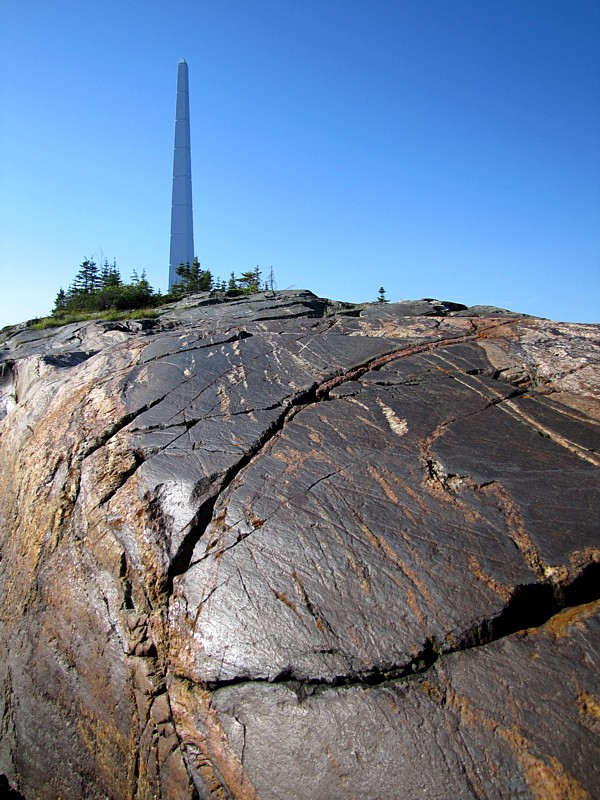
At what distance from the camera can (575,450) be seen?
420 centimetres

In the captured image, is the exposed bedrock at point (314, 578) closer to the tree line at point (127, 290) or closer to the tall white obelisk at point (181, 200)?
the tree line at point (127, 290)

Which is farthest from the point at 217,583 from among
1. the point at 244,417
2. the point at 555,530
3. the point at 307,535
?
the point at 555,530

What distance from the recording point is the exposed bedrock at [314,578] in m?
2.67

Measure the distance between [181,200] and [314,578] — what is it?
1970 inches

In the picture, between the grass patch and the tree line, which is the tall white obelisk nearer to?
the tree line

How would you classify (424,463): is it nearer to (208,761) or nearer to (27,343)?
(208,761)

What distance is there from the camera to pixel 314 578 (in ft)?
11.2

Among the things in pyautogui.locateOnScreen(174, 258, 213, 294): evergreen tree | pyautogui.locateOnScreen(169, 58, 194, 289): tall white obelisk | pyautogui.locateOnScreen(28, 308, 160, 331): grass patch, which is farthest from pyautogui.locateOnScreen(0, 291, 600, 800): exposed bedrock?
pyautogui.locateOnScreen(169, 58, 194, 289): tall white obelisk

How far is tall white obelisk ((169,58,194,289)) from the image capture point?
47562 millimetres

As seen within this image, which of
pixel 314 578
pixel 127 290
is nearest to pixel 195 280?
pixel 127 290

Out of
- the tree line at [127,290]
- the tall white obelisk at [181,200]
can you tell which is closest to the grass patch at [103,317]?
the tree line at [127,290]

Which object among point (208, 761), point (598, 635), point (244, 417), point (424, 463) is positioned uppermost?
point (244, 417)

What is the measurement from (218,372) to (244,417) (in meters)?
1.17

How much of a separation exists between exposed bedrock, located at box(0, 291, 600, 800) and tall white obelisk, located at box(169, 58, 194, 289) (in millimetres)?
44424
